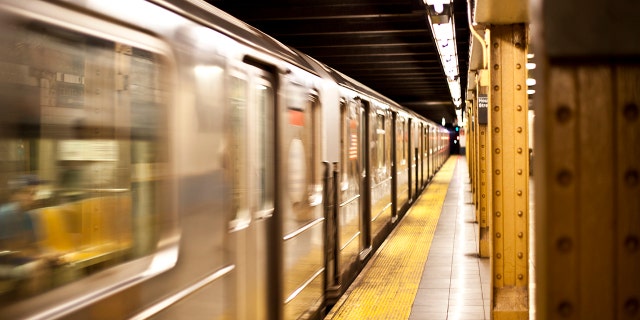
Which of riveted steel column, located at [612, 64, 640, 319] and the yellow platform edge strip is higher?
riveted steel column, located at [612, 64, 640, 319]

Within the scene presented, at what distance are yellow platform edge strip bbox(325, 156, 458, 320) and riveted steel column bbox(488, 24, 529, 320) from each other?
2.90ft

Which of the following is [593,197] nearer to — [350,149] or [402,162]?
[350,149]

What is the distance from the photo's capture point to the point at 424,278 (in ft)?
22.7

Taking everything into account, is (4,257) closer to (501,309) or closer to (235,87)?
(235,87)

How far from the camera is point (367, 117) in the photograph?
26.2ft

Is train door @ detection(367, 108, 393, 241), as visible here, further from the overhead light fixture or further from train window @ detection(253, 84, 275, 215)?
train window @ detection(253, 84, 275, 215)

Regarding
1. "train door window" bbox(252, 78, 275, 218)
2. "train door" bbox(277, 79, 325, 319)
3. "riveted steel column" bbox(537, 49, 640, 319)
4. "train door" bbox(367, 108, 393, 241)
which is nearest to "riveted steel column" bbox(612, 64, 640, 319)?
"riveted steel column" bbox(537, 49, 640, 319)

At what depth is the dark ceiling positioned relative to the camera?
8711 mm

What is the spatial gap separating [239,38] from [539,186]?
7.96ft

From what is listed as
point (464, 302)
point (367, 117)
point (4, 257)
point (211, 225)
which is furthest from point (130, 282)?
point (367, 117)

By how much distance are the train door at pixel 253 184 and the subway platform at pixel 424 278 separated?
1.76 m

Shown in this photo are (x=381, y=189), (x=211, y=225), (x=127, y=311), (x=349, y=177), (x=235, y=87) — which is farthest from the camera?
(x=381, y=189)

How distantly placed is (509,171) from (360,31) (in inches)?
211

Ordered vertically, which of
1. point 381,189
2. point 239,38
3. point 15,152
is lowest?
point 381,189
